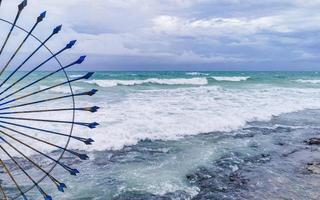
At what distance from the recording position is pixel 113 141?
45.3 ft

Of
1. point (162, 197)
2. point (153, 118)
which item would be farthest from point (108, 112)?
point (162, 197)

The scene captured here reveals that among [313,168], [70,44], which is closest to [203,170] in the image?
[313,168]

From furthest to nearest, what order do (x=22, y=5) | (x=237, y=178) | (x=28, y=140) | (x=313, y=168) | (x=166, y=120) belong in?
(x=166, y=120) < (x=28, y=140) < (x=313, y=168) < (x=237, y=178) < (x=22, y=5)

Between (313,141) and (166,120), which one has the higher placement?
(166,120)

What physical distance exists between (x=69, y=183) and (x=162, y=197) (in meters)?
2.65

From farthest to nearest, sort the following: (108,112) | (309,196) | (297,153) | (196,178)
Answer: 1. (108,112)
2. (297,153)
3. (196,178)
4. (309,196)

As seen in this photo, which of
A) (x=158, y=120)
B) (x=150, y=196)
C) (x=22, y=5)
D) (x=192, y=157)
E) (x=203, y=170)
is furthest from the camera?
(x=158, y=120)

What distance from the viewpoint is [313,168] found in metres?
11.0

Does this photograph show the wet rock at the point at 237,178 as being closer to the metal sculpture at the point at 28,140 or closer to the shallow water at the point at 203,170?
the shallow water at the point at 203,170

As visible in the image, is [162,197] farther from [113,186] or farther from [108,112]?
[108,112]

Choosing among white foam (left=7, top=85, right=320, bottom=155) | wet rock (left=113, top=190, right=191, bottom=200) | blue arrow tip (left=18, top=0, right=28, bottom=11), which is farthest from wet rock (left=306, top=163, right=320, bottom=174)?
blue arrow tip (left=18, top=0, right=28, bottom=11)

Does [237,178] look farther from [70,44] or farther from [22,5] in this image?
[22,5]

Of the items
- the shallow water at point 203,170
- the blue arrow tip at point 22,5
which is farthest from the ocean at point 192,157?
the blue arrow tip at point 22,5

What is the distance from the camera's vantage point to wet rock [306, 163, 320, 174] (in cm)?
1071
